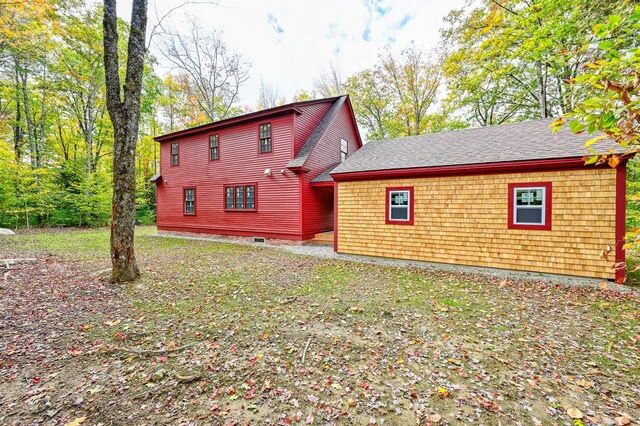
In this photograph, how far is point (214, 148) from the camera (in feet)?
46.4

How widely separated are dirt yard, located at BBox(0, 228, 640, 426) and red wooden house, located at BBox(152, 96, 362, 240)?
20.9 feet

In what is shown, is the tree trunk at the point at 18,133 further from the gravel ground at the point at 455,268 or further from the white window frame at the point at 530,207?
the white window frame at the point at 530,207

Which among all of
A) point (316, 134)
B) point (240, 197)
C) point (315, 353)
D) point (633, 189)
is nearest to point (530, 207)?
point (633, 189)

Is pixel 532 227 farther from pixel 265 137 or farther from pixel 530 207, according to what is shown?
pixel 265 137

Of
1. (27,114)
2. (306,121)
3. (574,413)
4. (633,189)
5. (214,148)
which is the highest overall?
(27,114)

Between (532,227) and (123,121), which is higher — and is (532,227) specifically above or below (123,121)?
below

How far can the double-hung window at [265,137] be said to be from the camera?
12430 millimetres

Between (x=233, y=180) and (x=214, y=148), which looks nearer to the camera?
(x=233, y=180)

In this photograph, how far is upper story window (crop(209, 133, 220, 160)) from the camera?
14016 millimetres

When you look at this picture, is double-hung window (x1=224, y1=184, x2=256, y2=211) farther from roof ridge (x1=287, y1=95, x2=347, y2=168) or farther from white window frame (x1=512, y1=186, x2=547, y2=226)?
white window frame (x1=512, y1=186, x2=547, y2=226)

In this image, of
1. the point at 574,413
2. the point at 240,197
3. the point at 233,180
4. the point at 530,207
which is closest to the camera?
the point at 574,413

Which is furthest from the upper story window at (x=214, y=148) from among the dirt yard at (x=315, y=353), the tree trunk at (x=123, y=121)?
the dirt yard at (x=315, y=353)

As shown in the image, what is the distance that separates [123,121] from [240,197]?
7.80 metres

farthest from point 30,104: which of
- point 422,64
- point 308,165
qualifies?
point 422,64
